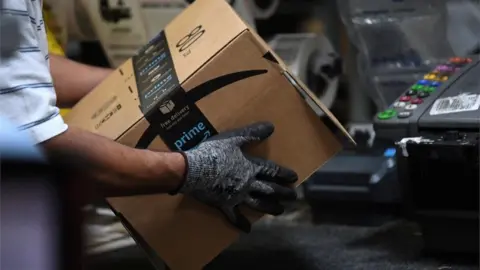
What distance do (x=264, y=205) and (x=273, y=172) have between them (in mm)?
40

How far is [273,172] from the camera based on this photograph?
2.82ft

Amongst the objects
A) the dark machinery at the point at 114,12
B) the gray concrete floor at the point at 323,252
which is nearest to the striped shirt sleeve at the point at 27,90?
the gray concrete floor at the point at 323,252

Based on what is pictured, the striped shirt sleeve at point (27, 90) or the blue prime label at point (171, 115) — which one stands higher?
the striped shirt sleeve at point (27, 90)

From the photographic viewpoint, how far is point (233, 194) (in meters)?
0.85

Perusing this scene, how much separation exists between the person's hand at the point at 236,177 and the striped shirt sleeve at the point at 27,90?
0.50ft

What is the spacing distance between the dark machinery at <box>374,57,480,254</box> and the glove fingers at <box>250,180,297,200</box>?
13 cm

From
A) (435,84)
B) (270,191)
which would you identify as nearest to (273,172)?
(270,191)

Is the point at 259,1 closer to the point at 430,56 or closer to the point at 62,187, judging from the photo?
the point at 430,56

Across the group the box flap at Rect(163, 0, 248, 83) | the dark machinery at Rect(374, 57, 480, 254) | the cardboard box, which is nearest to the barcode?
the dark machinery at Rect(374, 57, 480, 254)

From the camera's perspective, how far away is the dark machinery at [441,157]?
0.80 meters

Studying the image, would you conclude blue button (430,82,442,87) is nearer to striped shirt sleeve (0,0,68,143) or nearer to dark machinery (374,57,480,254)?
dark machinery (374,57,480,254)

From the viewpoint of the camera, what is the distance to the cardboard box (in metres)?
0.84

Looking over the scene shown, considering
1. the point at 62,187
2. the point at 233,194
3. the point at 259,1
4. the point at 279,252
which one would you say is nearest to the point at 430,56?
the point at 259,1

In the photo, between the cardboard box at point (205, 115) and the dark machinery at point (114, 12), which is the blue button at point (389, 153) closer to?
the cardboard box at point (205, 115)
